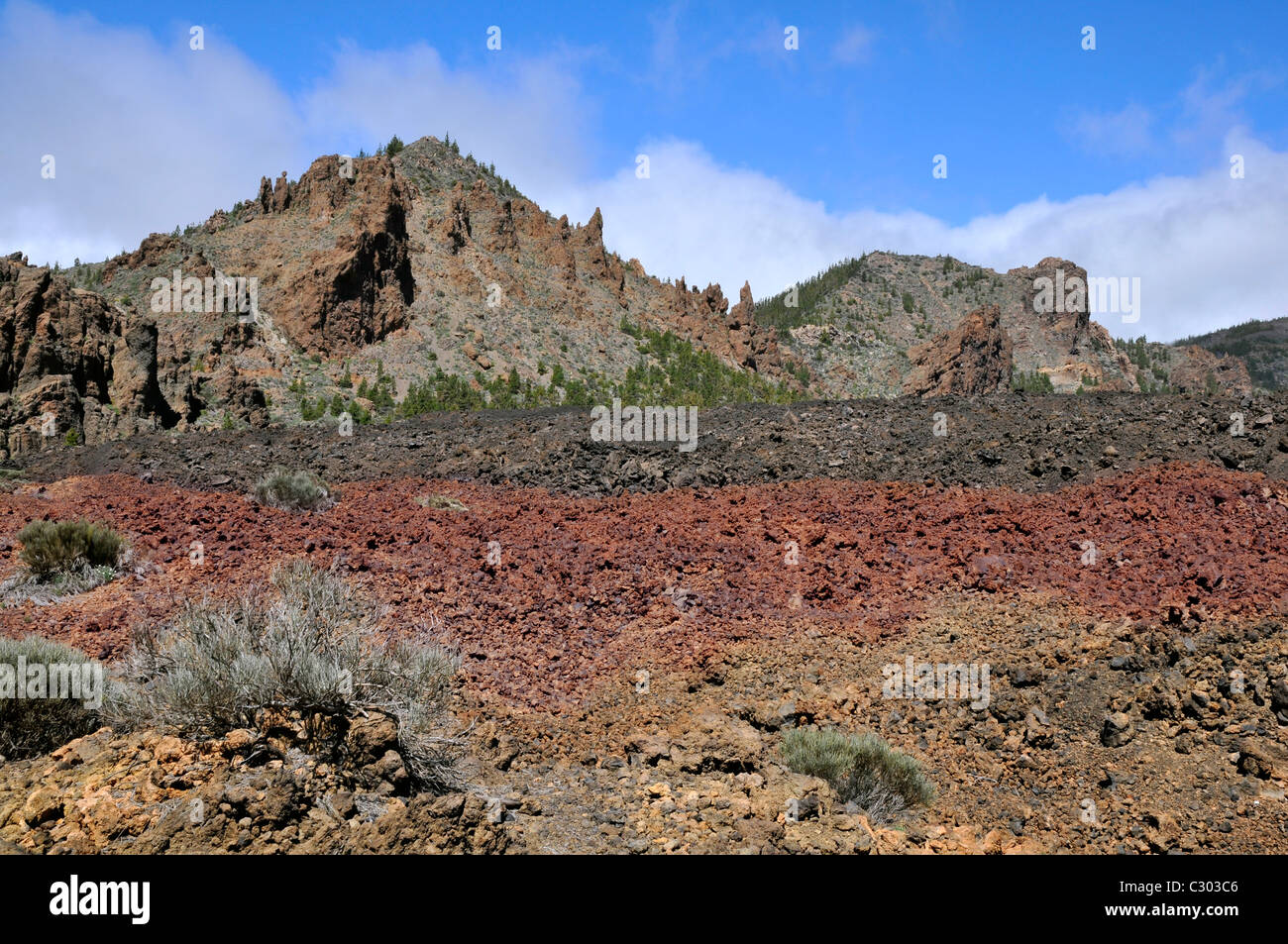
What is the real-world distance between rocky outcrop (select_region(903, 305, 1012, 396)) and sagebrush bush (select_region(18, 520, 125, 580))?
57.1m

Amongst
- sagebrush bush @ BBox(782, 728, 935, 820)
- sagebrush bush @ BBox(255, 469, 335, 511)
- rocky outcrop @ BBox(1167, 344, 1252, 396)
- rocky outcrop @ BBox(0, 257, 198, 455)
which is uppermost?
rocky outcrop @ BBox(1167, 344, 1252, 396)

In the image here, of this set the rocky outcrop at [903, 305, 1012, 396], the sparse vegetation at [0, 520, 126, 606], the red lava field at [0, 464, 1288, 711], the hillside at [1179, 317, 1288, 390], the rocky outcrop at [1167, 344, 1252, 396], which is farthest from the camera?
the hillside at [1179, 317, 1288, 390]

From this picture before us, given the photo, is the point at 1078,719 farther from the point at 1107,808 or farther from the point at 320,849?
the point at 320,849

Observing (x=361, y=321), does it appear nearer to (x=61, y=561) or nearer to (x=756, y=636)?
(x=61, y=561)

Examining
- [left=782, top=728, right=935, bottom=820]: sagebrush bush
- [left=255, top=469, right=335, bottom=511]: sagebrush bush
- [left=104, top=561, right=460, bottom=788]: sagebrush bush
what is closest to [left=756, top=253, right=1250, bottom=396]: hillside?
[left=255, top=469, right=335, bottom=511]: sagebrush bush

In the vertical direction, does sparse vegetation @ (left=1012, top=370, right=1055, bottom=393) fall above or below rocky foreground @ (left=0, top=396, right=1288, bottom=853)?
above

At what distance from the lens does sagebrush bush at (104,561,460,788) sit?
168 inches

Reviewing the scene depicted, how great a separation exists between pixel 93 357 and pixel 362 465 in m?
12.9

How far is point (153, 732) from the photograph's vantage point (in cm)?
416

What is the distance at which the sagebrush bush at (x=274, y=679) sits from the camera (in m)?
4.28

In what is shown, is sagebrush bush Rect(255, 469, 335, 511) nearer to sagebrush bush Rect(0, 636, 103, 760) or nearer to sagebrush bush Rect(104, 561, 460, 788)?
sagebrush bush Rect(104, 561, 460, 788)

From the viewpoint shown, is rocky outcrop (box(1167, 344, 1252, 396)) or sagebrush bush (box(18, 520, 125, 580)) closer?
sagebrush bush (box(18, 520, 125, 580))

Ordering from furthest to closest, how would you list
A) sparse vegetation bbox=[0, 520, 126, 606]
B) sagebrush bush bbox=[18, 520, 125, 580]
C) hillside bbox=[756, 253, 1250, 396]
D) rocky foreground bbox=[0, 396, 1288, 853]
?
hillside bbox=[756, 253, 1250, 396] → sagebrush bush bbox=[18, 520, 125, 580] → sparse vegetation bbox=[0, 520, 126, 606] → rocky foreground bbox=[0, 396, 1288, 853]

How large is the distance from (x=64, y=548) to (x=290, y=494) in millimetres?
3473
